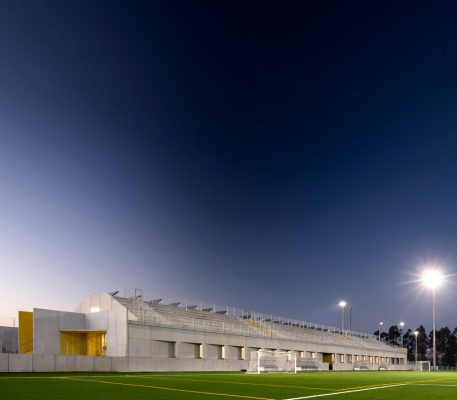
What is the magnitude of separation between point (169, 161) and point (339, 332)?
→ 194ft

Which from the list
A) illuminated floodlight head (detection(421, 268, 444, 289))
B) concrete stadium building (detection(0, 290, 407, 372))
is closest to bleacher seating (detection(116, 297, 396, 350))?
concrete stadium building (detection(0, 290, 407, 372))

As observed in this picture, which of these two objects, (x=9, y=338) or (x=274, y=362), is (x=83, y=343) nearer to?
(x=9, y=338)

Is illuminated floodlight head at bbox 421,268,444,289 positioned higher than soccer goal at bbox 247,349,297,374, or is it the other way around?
illuminated floodlight head at bbox 421,268,444,289

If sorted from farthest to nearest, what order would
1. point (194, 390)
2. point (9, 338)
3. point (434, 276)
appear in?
point (434, 276) < point (9, 338) < point (194, 390)

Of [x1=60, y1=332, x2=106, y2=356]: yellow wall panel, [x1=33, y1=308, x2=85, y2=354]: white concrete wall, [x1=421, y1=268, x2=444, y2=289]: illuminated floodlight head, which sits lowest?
[x1=60, y1=332, x2=106, y2=356]: yellow wall panel

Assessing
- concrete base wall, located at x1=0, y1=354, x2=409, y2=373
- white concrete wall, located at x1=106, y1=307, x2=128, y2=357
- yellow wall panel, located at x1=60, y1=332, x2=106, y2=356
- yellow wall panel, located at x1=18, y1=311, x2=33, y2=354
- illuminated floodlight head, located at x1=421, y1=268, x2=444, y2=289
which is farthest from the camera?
illuminated floodlight head, located at x1=421, y1=268, x2=444, y2=289

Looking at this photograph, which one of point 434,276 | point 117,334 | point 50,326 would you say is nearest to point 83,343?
Answer: point 50,326

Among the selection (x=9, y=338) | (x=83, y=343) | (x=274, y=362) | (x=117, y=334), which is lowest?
(x=274, y=362)

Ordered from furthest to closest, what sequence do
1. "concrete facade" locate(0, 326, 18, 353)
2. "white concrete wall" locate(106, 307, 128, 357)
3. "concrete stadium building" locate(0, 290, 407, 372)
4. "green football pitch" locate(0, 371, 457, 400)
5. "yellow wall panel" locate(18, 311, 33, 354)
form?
1. "concrete facade" locate(0, 326, 18, 353)
2. "yellow wall panel" locate(18, 311, 33, 354)
3. "white concrete wall" locate(106, 307, 128, 357)
4. "concrete stadium building" locate(0, 290, 407, 372)
5. "green football pitch" locate(0, 371, 457, 400)

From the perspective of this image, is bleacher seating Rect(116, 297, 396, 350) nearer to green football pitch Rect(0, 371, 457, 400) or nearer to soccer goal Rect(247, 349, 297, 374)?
soccer goal Rect(247, 349, 297, 374)

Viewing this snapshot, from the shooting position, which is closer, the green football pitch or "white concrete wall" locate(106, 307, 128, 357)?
the green football pitch

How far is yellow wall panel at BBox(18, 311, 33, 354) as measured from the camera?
47888 mm

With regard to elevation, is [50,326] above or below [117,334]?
above

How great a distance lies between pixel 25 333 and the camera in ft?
159
